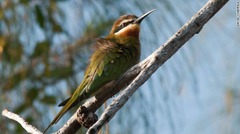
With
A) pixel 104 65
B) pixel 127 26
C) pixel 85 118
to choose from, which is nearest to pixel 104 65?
pixel 104 65

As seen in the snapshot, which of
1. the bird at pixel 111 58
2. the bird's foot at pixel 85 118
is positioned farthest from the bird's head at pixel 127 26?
the bird's foot at pixel 85 118

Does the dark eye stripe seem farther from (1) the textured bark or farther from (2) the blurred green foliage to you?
(1) the textured bark

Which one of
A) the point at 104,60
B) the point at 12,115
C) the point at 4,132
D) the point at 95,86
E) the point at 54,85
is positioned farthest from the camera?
the point at 54,85

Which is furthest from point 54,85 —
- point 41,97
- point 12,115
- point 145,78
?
point 145,78

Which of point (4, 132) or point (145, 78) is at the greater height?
point (145, 78)

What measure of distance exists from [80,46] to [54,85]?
14cm

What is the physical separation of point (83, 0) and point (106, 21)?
165mm

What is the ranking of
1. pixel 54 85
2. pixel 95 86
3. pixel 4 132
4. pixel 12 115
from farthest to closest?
pixel 54 85 → pixel 4 132 → pixel 95 86 → pixel 12 115

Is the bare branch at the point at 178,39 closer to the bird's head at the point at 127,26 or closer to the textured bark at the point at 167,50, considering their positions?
the textured bark at the point at 167,50

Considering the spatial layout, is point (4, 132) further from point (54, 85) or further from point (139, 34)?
point (139, 34)

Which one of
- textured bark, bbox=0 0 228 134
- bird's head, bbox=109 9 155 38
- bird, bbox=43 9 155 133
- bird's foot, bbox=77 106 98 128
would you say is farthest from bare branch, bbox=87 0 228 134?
bird's head, bbox=109 9 155 38

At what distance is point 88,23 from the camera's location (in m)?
2.27

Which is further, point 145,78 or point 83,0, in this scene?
point 83,0

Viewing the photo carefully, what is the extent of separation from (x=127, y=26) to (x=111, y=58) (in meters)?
0.27
